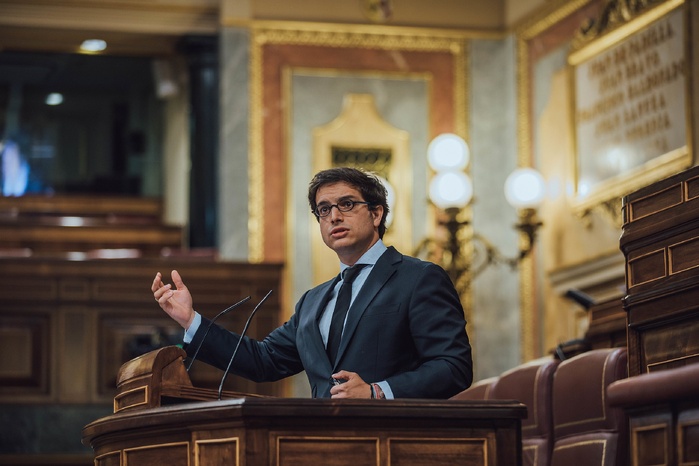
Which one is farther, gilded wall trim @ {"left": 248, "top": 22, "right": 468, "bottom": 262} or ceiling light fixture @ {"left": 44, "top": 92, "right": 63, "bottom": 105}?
ceiling light fixture @ {"left": 44, "top": 92, "right": 63, "bottom": 105}

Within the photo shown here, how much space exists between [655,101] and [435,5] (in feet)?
7.60

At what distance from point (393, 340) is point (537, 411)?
45.2 inches

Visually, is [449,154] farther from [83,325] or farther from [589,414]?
[589,414]

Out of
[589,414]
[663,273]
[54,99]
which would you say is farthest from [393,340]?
[54,99]

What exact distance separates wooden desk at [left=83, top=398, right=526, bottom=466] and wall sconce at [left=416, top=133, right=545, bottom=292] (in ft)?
15.3

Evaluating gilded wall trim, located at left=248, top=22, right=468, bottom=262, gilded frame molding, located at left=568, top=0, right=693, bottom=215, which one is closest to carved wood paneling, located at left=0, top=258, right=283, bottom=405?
→ gilded wall trim, located at left=248, top=22, right=468, bottom=262

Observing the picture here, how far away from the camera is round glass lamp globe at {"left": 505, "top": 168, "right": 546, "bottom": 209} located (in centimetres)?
777

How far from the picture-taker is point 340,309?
3.45m

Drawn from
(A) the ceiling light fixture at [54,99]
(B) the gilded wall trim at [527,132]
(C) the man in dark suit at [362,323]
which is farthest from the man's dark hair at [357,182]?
(A) the ceiling light fixture at [54,99]

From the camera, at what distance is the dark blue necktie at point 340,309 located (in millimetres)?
3412

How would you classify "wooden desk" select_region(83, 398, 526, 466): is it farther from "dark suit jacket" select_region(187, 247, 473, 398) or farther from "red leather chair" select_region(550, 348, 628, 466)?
"red leather chair" select_region(550, 348, 628, 466)

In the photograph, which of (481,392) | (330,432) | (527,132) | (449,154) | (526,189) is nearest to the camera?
(330,432)

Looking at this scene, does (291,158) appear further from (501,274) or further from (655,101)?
(655,101)

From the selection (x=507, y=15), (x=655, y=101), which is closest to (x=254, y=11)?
(x=507, y=15)
